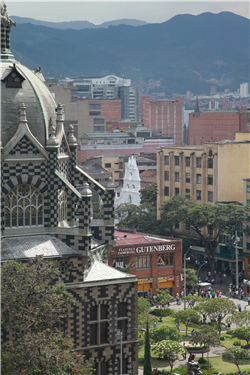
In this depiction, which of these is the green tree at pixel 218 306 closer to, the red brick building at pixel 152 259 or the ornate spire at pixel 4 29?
the red brick building at pixel 152 259

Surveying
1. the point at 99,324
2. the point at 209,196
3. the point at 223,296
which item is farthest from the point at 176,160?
the point at 99,324

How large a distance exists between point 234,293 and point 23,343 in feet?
202

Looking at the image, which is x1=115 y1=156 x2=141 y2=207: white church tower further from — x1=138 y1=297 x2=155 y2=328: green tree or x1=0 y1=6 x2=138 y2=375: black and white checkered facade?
x1=0 y1=6 x2=138 y2=375: black and white checkered facade

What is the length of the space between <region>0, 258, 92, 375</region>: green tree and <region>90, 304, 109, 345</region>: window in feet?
13.7

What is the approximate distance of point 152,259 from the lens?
92000mm

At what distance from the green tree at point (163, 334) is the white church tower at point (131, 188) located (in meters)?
90.0

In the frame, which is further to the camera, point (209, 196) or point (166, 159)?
point (166, 159)

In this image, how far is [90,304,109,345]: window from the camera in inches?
1761

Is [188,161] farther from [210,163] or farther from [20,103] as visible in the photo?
[20,103]

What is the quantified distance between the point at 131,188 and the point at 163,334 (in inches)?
3677

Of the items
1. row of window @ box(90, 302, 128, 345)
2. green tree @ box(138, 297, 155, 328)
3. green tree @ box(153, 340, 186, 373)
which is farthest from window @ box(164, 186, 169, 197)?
row of window @ box(90, 302, 128, 345)

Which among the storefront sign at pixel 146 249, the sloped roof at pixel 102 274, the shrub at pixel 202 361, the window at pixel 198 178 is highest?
the window at pixel 198 178

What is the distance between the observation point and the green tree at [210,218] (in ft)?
347

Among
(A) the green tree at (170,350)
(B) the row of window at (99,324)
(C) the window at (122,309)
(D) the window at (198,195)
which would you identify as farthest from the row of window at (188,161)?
(B) the row of window at (99,324)
